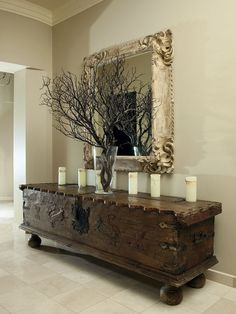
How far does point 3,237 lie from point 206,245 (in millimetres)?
2411

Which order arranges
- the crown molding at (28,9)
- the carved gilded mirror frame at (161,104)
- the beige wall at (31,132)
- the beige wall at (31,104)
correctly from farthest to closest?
the beige wall at (31,132) < the beige wall at (31,104) < the crown molding at (28,9) < the carved gilded mirror frame at (161,104)

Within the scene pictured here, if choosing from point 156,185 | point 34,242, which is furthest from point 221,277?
point 34,242

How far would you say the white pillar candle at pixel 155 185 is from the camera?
2.46m

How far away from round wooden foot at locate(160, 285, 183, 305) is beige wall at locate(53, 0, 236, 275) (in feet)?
1.72

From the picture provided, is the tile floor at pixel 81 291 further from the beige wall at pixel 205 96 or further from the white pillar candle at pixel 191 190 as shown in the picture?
the white pillar candle at pixel 191 190

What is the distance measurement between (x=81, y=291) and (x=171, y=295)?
25.9 inches

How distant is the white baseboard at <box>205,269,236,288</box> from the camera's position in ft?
7.35

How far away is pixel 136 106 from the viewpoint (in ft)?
9.00

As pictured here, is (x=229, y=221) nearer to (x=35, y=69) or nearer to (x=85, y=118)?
(x=85, y=118)

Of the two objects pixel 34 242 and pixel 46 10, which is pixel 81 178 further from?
pixel 46 10

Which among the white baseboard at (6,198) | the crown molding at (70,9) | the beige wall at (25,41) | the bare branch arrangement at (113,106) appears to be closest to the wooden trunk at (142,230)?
the bare branch arrangement at (113,106)

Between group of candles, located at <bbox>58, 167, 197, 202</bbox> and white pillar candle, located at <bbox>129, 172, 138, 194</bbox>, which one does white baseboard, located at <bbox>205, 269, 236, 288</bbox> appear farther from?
white pillar candle, located at <bbox>129, 172, 138, 194</bbox>

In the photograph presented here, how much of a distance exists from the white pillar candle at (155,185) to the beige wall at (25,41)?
7.42 feet

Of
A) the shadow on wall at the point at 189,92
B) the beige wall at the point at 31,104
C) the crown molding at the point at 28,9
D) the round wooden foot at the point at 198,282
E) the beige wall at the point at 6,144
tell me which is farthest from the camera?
the beige wall at the point at 6,144
